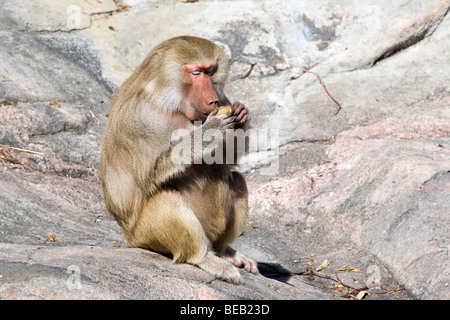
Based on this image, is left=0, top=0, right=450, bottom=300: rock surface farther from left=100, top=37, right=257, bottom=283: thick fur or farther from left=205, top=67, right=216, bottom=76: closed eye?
left=205, top=67, right=216, bottom=76: closed eye

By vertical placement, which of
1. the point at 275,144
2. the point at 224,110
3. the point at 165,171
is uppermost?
the point at 224,110

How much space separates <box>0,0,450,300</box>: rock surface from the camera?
14.4 feet

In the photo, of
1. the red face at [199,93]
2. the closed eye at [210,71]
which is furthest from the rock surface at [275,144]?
the closed eye at [210,71]

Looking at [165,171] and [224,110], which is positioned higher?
[224,110]

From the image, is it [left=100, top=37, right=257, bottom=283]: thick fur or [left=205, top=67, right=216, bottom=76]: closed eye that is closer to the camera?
[left=100, top=37, right=257, bottom=283]: thick fur

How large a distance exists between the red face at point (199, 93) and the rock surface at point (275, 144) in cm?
116

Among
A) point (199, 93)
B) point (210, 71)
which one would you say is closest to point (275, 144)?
point (210, 71)

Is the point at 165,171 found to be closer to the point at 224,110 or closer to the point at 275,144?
the point at 224,110

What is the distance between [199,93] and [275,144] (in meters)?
2.94

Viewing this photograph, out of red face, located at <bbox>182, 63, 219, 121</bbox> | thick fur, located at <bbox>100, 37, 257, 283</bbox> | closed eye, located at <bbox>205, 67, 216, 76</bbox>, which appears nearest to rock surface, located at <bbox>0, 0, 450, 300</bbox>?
thick fur, located at <bbox>100, 37, 257, 283</bbox>

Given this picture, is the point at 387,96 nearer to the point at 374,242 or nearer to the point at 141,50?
the point at 374,242

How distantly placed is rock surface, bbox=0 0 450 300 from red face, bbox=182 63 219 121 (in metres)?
1.16

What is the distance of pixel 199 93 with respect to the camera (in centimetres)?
425

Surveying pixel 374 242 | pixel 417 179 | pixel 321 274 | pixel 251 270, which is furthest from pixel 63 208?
pixel 417 179
